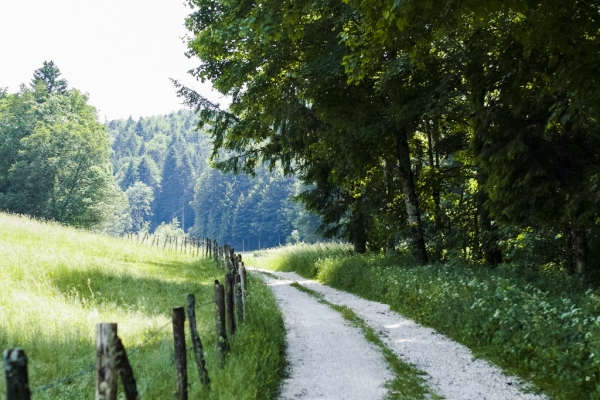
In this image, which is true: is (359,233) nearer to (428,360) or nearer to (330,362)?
(428,360)

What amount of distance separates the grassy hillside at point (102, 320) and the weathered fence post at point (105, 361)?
0.42m

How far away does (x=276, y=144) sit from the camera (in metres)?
24.6

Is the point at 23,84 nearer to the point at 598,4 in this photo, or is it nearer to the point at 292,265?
the point at 292,265

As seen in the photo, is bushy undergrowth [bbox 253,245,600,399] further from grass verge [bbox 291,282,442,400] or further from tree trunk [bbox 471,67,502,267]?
grass verge [bbox 291,282,442,400]

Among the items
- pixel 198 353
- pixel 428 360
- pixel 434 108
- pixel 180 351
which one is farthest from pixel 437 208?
pixel 180 351

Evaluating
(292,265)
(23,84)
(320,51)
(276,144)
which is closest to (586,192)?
(320,51)

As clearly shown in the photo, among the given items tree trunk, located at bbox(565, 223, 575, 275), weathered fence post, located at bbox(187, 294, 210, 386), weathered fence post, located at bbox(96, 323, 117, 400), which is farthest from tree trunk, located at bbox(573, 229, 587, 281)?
weathered fence post, located at bbox(96, 323, 117, 400)

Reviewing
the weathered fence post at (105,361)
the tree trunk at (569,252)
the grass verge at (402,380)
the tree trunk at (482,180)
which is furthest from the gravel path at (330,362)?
the tree trunk at (569,252)

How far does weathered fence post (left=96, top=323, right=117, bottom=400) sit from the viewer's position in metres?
3.52

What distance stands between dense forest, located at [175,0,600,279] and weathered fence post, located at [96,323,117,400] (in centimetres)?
515

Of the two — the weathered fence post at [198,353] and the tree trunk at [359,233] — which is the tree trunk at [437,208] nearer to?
the tree trunk at [359,233]

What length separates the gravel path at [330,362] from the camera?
6883 millimetres

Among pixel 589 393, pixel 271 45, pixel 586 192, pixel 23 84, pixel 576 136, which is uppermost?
pixel 23 84

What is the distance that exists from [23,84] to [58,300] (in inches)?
2374
